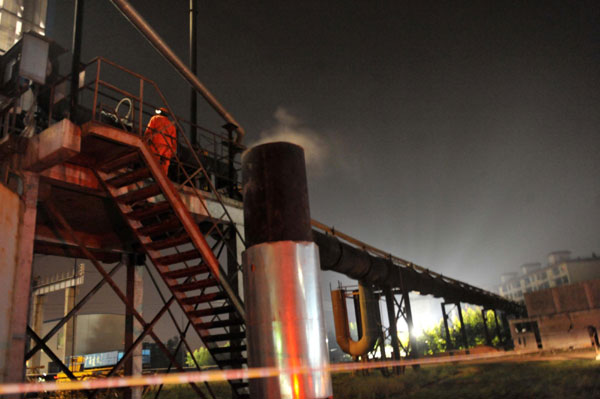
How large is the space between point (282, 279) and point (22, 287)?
4763 mm

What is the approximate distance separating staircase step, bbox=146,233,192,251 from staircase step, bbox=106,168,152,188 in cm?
124

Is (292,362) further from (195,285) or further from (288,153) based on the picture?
(195,285)

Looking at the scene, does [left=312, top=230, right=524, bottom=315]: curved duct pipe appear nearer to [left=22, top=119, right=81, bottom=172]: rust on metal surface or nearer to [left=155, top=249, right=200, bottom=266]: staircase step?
[left=155, top=249, right=200, bottom=266]: staircase step

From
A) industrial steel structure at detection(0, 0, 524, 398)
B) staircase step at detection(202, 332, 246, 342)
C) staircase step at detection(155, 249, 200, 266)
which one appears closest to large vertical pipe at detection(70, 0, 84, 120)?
industrial steel structure at detection(0, 0, 524, 398)

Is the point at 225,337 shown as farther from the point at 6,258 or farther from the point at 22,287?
the point at 6,258

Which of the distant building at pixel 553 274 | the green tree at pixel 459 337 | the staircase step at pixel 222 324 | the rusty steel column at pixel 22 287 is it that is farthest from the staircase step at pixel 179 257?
the distant building at pixel 553 274

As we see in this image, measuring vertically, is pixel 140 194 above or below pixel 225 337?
above

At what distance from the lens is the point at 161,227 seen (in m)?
8.21

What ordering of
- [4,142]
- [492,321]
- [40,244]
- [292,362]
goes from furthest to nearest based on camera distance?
[492,321] < [40,244] < [4,142] < [292,362]

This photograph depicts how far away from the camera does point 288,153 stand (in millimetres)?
4551

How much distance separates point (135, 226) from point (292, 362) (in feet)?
17.8

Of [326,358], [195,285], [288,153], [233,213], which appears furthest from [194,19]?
[326,358]

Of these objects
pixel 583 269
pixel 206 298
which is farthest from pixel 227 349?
pixel 583 269

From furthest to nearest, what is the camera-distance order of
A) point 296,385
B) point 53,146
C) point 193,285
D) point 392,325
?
point 392,325 → point 193,285 → point 53,146 → point 296,385
